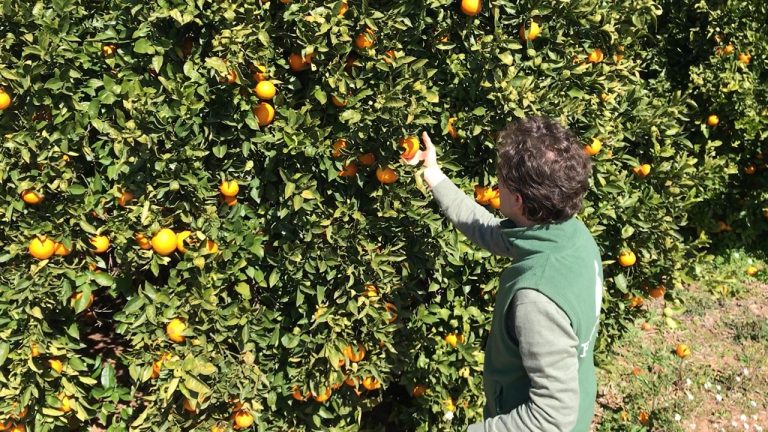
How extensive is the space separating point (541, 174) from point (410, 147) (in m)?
0.71

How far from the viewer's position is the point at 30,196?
231 centimetres

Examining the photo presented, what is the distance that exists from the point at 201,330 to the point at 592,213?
62.0 inches

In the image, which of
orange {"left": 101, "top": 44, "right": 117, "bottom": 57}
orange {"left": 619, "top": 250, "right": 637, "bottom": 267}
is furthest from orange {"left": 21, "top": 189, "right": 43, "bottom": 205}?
orange {"left": 619, "top": 250, "right": 637, "bottom": 267}

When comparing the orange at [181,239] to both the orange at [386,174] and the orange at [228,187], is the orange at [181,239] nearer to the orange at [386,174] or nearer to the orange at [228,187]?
the orange at [228,187]

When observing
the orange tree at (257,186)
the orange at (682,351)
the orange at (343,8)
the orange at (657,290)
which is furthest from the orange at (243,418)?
the orange at (682,351)

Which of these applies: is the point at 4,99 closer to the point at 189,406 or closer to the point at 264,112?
the point at 264,112

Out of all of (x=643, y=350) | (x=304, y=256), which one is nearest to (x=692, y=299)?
(x=643, y=350)

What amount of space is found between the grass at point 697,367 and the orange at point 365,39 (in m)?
1.93

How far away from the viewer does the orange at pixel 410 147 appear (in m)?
2.34

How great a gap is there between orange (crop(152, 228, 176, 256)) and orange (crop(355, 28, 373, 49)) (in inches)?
34.8

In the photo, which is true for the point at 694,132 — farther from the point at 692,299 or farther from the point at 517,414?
the point at 517,414

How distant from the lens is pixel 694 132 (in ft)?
15.7

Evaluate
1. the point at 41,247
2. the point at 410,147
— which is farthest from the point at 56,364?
the point at 410,147

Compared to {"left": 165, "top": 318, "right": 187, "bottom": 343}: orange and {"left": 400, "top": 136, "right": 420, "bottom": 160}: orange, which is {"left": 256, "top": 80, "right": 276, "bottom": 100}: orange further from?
{"left": 165, "top": 318, "right": 187, "bottom": 343}: orange
